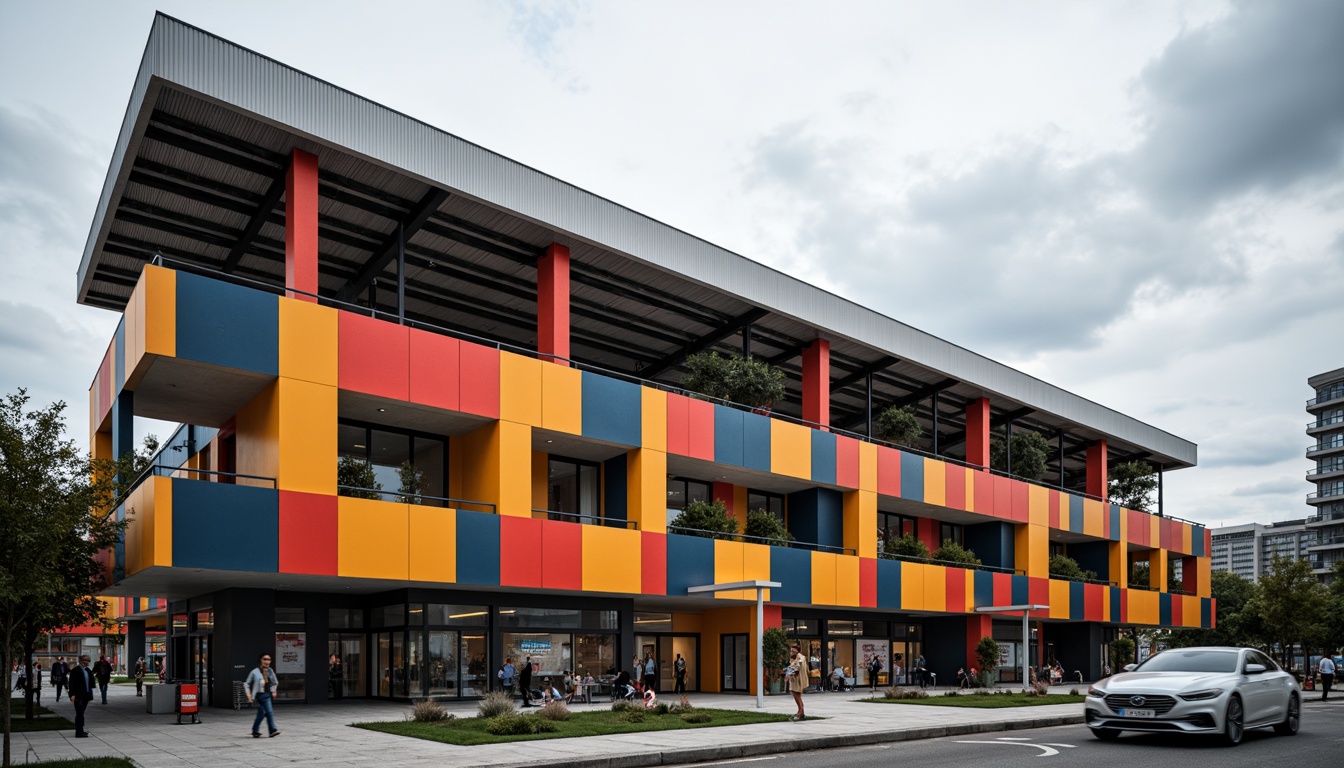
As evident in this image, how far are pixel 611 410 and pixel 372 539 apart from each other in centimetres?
843

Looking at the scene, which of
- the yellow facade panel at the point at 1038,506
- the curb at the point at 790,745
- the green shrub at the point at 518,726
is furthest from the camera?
the yellow facade panel at the point at 1038,506

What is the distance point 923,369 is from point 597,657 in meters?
20.3

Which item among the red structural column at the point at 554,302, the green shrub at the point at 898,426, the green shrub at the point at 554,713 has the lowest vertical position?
the green shrub at the point at 554,713

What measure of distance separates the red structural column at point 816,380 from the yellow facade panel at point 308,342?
19.5 m

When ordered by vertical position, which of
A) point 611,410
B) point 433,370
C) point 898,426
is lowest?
point 611,410

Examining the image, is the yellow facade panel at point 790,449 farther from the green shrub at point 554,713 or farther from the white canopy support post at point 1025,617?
the green shrub at point 554,713

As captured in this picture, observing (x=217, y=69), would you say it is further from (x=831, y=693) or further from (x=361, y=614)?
(x=831, y=693)

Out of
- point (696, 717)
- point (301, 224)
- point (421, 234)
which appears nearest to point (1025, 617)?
point (696, 717)

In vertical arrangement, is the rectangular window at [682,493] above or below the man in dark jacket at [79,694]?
above

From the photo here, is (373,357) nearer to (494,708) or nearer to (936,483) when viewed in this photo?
(494,708)

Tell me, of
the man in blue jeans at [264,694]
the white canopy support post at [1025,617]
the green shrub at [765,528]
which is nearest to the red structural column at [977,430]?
the white canopy support post at [1025,617]

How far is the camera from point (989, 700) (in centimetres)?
2911

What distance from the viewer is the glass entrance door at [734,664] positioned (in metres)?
36.5

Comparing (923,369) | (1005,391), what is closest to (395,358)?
(923,369)
